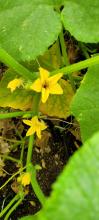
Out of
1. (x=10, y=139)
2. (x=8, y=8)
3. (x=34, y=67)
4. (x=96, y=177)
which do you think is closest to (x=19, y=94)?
(x=34, y=67)

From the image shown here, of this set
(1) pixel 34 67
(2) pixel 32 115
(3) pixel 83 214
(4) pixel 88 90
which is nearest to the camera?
(3) pixel 83 214

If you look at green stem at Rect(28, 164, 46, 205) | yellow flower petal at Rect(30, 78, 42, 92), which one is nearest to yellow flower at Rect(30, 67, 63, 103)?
yellow flower petal at Rect(30, 78, 42, 92)

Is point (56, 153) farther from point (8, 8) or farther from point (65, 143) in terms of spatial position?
point (8, 8)

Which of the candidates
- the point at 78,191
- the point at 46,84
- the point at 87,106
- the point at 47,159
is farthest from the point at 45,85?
the point at 78,191

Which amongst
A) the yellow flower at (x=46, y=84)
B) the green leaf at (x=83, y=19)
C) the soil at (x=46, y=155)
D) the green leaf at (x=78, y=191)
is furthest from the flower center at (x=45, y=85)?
the green leaf at (x=78, y=191)

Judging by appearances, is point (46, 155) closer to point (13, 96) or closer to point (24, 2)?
point (13, 96)

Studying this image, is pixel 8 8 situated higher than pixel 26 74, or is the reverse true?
pixel 8 8

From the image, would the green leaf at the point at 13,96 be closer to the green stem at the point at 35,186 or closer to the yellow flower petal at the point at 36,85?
the green stem at the point at 35,186
